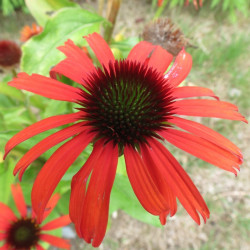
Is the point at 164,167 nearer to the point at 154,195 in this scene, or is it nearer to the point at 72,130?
the point at 154,195

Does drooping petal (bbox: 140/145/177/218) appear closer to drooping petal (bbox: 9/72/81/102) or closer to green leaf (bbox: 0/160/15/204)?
drooping petal (bbox: 9/72/81/102)

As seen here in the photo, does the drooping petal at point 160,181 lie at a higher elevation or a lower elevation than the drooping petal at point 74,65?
lower

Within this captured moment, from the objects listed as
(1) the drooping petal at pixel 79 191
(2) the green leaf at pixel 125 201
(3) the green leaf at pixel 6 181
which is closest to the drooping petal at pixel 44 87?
(1) the drooping petal at pixel 79 191

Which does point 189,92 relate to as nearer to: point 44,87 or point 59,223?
point 44,87

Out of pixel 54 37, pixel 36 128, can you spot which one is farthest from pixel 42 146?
pixel 54 37

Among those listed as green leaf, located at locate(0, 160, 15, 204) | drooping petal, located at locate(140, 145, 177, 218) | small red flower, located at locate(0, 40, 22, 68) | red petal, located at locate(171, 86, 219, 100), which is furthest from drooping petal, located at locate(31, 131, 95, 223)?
small red flower, located at locate(0, 40, 22, 68)

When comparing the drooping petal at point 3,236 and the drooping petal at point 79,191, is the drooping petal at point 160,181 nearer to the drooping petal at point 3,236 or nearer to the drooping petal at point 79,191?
the drooping petal at point 79,191

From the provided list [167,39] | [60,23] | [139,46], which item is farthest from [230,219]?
[60,23]
